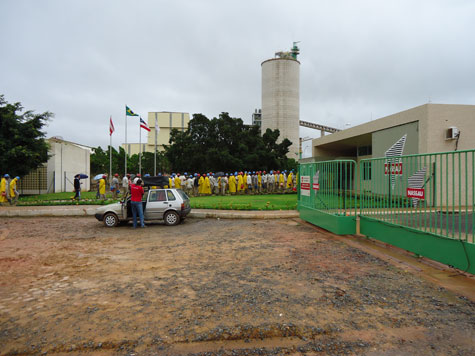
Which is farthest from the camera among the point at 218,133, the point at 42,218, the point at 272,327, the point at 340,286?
the point at 218,133

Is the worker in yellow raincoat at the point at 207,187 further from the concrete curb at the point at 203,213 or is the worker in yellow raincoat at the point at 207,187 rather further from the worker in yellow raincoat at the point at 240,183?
the concrete curb at the point at 203,213

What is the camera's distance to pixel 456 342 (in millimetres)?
3236

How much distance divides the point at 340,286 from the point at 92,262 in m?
4.87

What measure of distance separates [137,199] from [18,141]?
51.2 feet

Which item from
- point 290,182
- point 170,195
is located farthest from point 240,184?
point 170,195

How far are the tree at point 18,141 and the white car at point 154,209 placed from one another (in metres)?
13.1

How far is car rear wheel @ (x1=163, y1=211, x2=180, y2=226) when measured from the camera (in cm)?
1136

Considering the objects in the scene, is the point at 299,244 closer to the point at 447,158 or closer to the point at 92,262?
the point at 447,158

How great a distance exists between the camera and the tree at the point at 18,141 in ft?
66.1

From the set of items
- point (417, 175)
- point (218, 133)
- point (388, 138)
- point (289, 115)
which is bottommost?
point (417, 175)

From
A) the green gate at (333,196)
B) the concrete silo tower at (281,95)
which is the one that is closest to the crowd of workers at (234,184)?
the green gate at (333,196)

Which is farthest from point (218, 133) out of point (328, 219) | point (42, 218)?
point (328, 219)

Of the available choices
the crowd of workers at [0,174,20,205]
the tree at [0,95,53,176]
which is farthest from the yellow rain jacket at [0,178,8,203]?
the tree at [0,95,53,176]

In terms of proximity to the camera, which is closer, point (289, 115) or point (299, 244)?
point (299, 244)
